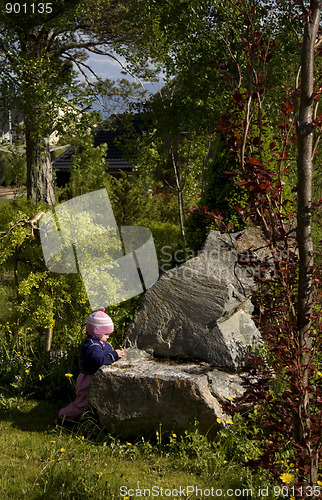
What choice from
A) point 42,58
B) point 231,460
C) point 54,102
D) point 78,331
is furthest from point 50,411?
point 42,58

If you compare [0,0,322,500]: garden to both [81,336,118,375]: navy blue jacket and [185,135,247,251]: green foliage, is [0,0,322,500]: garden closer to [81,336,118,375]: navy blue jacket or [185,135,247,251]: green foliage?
[185,135,247,251]: green foliage

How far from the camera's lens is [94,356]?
4254 mm

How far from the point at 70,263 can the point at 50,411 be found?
1516mm

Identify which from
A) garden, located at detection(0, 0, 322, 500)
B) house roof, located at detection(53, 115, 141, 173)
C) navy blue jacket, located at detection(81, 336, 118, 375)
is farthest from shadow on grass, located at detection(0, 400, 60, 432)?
house roof, located at detection(53, 115, 141, 173)

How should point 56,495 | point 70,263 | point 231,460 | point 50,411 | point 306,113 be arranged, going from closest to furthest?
point 306,113 < point 56,495 < point 231,460 < point 50,411 < point 70,263

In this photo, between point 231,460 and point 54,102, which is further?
point 54,102

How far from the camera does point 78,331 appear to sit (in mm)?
5242

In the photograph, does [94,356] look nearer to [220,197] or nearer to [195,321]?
[195,321]

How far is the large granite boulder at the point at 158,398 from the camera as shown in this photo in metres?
3.80

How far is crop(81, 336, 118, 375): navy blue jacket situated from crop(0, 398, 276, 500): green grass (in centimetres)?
41

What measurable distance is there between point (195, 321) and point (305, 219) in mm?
2236

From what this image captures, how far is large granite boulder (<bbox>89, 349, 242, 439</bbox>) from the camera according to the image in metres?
3.80

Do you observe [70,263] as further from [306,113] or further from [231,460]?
[306,113]

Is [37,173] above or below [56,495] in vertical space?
above
